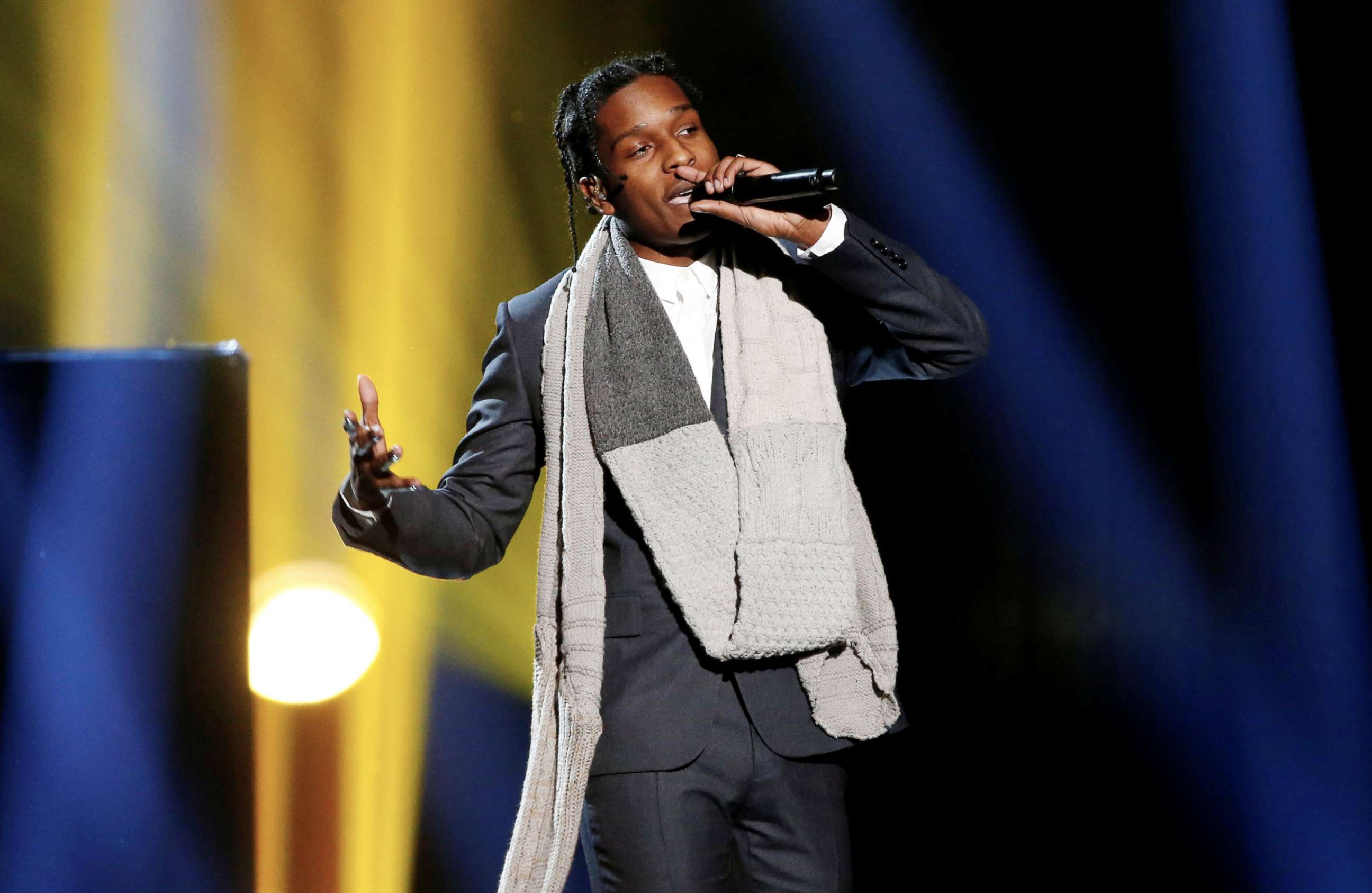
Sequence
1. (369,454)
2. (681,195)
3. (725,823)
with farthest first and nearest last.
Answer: (681,195), (725,823), (369,454)

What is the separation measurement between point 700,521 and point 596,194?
1.75 ft

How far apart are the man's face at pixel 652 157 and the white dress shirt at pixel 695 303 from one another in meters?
0.03

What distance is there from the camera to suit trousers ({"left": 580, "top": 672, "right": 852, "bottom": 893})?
139 centimetres

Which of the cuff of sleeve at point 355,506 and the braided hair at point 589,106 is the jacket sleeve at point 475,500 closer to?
the cuff of sleeve at point 355,506

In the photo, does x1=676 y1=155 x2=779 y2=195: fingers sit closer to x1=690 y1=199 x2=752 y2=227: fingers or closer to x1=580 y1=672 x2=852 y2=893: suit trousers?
x1=690 y1=199 x2=752 y2=227: fingers

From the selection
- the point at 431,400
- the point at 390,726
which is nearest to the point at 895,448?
the point at 431,400

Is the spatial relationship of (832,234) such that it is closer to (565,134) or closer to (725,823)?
(565,134)

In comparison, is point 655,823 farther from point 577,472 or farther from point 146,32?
point 146,32

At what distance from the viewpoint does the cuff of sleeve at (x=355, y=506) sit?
137 centimetres

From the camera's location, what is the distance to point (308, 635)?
2871 mm

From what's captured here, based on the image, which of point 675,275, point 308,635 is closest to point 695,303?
point 675,275

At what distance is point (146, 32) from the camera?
9.16 ft

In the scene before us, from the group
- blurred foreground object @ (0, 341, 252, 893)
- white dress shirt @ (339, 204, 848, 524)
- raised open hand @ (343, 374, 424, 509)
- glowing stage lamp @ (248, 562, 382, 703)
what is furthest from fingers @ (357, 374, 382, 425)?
glowing stage lamp @ (248, 562, 382, 703)

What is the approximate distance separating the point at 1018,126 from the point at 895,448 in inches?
28.2
